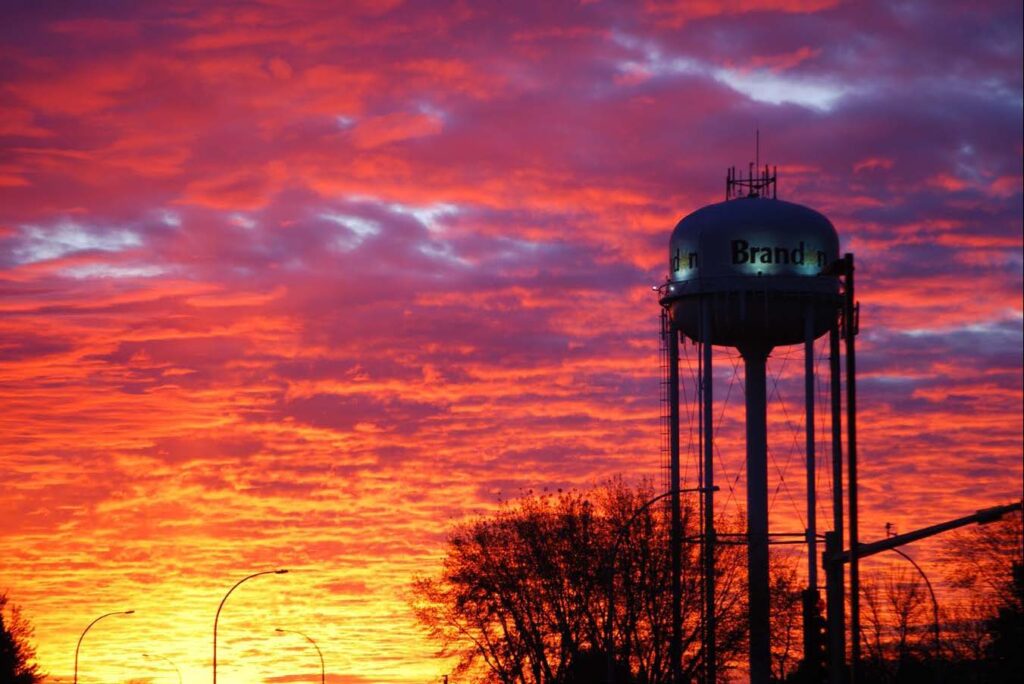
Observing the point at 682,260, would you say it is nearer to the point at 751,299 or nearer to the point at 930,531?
the point at 751,299

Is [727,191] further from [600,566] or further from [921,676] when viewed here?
[921,676]

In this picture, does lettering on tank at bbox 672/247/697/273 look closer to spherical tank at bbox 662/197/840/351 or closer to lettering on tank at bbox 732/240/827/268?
spherical tank at bbox 662/197/840/351

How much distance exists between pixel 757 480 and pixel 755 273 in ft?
26.9

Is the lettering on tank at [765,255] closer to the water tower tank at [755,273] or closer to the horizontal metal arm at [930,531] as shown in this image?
the water tower tank at [755,273]

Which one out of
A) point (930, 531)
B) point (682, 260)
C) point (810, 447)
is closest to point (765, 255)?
point (682, 260)

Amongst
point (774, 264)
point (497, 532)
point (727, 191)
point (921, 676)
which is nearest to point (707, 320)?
point (774, 264)

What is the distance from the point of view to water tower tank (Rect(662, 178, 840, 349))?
58.9m

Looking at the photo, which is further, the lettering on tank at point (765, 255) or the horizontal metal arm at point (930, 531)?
the lettering on tank at point (765, 255)

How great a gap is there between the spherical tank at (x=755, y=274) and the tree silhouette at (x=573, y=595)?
10.9 meters

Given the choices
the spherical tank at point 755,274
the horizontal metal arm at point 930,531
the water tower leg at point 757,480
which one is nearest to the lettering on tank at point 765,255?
the spherical tank at point 755,274

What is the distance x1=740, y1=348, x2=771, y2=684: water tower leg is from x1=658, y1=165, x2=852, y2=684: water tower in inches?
1.8

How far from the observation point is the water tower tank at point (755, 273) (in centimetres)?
5891

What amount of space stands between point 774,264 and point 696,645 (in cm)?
1702

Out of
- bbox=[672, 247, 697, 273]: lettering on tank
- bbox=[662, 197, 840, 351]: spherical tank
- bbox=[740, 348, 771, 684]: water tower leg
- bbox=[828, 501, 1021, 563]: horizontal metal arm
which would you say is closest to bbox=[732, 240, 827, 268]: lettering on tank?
bbox=[662, 197, 840, 351]: spherical tank
